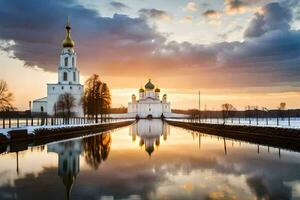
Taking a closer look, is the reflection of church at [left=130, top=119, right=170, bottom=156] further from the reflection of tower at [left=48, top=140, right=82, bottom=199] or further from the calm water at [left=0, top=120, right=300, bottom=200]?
the calm water at [left=0, top=120, right=300, bottom=200]

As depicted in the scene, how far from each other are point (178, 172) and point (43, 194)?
19.8 feet

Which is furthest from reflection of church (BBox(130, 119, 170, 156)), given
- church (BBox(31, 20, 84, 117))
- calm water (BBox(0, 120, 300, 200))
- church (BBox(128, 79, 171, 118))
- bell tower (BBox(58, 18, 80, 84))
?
church (BBox(128, 79, 171, 118))

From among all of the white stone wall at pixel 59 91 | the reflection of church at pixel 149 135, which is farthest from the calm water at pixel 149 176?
the white stone wall at pixel 59 91

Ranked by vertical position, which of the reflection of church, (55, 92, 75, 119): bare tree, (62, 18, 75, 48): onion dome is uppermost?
(62, 18, 75, 48): onion dome

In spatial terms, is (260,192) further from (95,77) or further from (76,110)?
(76,110)

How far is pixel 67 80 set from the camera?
Result: 326 ft

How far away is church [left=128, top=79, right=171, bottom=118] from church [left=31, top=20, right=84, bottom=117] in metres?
60.6

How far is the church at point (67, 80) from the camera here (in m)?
96.2

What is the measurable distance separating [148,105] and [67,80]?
64.8 m

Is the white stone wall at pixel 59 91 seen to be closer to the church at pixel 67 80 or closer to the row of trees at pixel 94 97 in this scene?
the church at pixel 67 80

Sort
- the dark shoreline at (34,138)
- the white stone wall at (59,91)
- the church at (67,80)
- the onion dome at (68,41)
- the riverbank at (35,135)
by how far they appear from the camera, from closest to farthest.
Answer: the dark shoreline at (34,138)
the riverbank at (35,135)
the onion dome at (68,41)
the church at (67,80)
the white stone wall at (59,91)

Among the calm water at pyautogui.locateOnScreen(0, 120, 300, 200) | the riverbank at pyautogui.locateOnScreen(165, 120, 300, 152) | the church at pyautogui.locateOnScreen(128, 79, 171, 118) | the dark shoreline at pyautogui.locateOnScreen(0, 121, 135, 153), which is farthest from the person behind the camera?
the church at pyautogui.locateOnScreen(128, 79, 171, 118)

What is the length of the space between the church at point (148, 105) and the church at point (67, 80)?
6056cm

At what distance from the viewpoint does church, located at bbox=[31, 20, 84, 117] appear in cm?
9625
